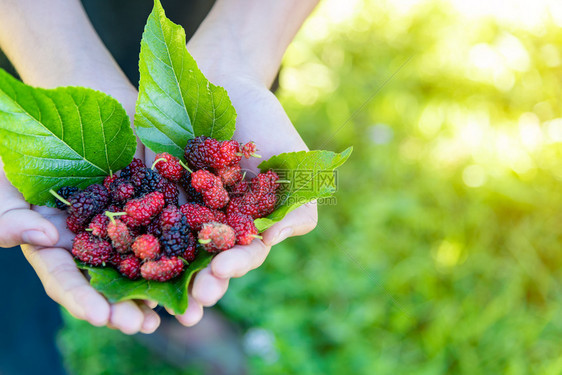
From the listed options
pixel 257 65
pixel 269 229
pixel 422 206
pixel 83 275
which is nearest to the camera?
pixel 83 275

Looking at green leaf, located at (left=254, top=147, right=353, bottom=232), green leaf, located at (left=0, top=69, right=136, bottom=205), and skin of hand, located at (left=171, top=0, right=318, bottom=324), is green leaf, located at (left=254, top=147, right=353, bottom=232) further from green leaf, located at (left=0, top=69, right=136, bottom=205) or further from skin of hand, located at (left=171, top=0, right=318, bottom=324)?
green leaf, located at (left=0, top=69, right=136, bottom=205)

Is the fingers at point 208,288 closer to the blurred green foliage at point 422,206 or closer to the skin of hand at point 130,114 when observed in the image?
the skin of hand at point 130,114

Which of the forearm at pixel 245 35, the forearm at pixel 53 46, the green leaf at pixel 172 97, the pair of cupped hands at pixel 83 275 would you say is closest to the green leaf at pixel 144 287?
the pair of cupped hands at pixel 83 275

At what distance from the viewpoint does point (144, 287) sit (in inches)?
35.8

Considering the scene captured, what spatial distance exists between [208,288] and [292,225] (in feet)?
0.90

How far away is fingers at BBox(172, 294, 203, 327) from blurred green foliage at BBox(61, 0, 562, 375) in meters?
0.71

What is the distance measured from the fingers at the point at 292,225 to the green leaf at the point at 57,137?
1.34 feet

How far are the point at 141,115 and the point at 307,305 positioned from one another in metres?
0.99

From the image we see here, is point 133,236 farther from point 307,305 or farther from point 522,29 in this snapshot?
point 522,29

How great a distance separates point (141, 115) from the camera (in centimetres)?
114

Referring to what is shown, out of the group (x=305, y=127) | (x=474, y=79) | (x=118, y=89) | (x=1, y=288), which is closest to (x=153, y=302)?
(x=118, y=89)

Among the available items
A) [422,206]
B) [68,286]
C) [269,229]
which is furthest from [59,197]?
[422,206]

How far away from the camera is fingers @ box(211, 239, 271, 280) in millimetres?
885

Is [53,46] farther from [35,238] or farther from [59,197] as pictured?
[35,238]
